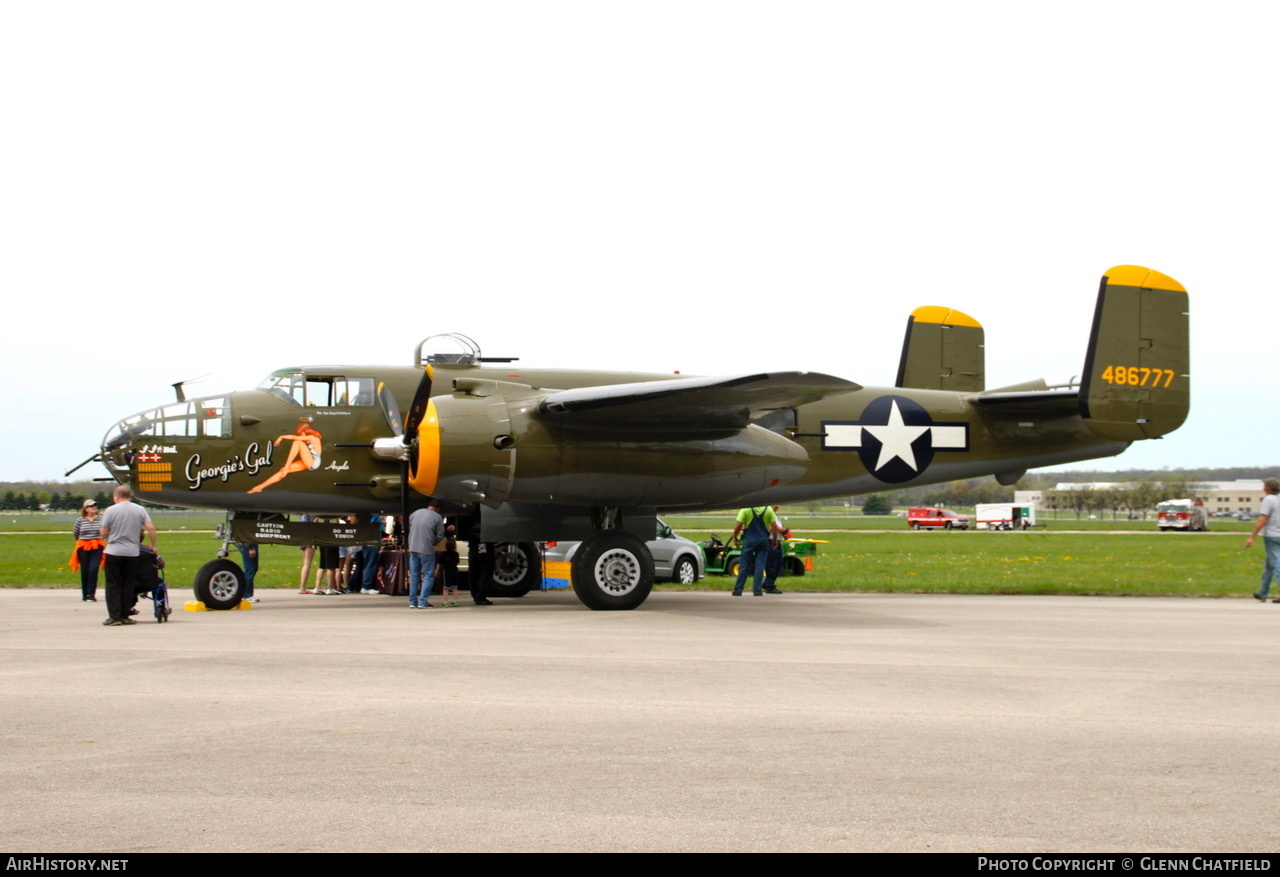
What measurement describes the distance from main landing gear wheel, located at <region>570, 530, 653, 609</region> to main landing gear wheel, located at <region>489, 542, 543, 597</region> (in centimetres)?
387

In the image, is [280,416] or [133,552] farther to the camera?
[280,416]

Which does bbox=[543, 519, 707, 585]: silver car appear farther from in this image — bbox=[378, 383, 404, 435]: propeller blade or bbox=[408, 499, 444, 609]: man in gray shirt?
bbox=[378, 383, 404, 435]: propeller blade

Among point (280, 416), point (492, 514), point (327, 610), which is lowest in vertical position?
point (327, 610)

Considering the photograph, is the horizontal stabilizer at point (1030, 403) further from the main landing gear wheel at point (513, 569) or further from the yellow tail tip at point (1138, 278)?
the main landing gear wheel at point (513, 569)

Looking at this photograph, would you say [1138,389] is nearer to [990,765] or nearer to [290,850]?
[990,765]

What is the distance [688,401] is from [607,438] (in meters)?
1.51

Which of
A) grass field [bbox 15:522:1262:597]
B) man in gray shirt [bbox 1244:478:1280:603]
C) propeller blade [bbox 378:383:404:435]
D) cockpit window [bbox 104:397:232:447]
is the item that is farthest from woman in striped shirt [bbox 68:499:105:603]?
man in gray shirt [bbox 1244:478:1280:603]

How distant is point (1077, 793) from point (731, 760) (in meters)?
1.79

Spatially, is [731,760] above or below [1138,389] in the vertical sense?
below

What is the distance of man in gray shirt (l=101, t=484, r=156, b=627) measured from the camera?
14438mm

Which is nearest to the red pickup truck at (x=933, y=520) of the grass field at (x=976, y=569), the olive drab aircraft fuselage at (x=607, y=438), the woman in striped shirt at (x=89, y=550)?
the grass field at (x=976, y=569)

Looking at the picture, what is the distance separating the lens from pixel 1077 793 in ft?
18.6
